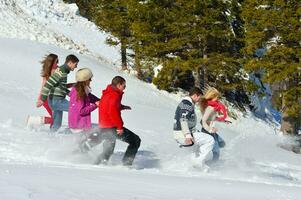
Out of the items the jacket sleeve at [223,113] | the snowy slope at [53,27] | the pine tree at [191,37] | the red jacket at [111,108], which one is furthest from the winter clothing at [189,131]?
the snowy slope at [53,27]

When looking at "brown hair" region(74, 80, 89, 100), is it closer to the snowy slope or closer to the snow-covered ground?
the snow-covered ground

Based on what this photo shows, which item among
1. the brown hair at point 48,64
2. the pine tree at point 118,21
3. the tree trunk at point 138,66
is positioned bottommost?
the brown hair at point 48,64

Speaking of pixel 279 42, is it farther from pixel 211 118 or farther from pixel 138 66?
pixel 211 118

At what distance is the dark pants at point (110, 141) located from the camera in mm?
8648

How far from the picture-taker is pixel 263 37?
70.6 ft

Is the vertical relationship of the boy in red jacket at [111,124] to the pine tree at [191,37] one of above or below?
below

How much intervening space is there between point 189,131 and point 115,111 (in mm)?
1367

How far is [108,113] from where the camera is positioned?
28.0ft

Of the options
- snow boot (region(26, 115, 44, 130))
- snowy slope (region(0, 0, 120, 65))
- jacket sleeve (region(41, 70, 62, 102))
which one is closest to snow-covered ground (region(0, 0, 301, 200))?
snow boot (region(26, 115, 44, 130))

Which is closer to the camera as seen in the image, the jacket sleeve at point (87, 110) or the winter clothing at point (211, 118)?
the jacket sleeve at point (87, 110)

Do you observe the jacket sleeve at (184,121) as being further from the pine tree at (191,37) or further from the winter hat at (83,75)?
the pine tree at (191,37)

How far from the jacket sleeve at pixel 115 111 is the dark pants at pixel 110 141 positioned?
111mm

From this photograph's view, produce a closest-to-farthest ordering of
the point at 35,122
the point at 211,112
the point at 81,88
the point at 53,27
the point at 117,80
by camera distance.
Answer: the point at 117,80
the point at 81,88
the point at 211,112
the point at 35,122
the point at 53,27

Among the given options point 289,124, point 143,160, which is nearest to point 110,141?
point 143,160
